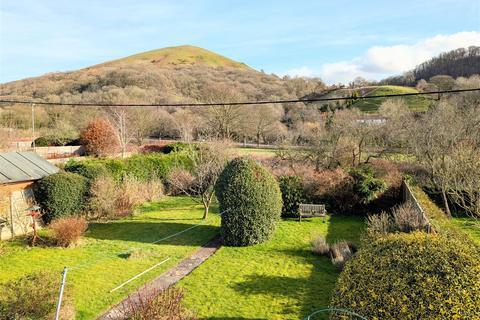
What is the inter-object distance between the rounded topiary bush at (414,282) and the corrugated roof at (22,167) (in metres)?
14.4

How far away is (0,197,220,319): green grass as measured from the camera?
9852 millimetres

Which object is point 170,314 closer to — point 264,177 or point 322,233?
point 264,177

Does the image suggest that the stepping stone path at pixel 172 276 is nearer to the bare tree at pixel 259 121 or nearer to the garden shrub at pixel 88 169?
the garden shrub at pixel 88 169

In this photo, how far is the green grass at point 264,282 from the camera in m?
8.91

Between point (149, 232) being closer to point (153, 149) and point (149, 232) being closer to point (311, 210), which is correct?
point (311, 210)

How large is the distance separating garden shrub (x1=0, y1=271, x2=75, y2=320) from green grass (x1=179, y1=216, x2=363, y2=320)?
3.04 m

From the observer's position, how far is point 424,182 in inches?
827

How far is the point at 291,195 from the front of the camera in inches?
741

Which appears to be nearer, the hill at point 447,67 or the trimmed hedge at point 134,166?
the trimmed hedge at point 134,166

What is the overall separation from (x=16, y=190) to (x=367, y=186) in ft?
54.8

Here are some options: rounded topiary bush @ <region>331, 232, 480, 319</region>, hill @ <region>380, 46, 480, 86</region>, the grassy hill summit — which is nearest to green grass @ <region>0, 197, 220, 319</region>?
rounded topiary bush @ <region>331, 232, 480, 319</region>

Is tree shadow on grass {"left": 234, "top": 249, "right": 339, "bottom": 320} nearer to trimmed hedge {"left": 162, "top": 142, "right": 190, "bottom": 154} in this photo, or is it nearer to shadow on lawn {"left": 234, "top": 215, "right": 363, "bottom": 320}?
shadow on lawn {"left": 234, "top": 215, "right": 363, "bottom": 320}

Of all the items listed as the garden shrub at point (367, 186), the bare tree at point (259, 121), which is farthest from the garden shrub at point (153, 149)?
the garden shrub at point (367, 186)

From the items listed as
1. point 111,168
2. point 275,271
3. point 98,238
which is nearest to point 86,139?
point 111,168
